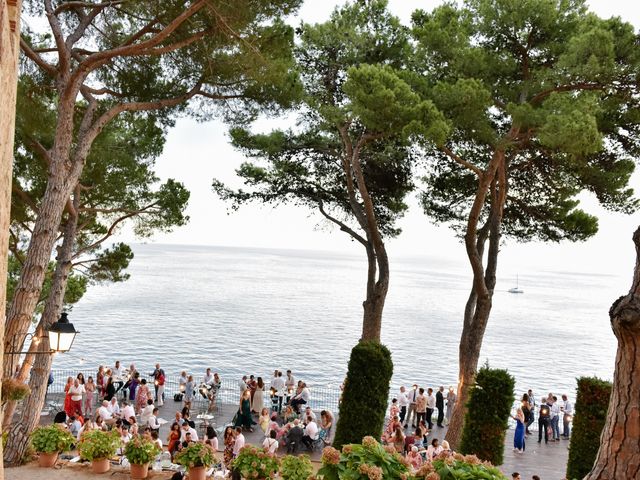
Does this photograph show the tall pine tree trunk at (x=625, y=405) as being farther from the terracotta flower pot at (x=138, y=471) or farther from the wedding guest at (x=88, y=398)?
the wedding guest at (x=88, y=398)

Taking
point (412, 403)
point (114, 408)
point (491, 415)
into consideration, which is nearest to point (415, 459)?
point (491, 415)

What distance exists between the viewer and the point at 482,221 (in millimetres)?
17125

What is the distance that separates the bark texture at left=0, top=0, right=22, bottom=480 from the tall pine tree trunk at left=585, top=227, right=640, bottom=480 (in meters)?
4.49

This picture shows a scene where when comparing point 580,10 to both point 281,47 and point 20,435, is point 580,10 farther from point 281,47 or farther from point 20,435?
point 20,435

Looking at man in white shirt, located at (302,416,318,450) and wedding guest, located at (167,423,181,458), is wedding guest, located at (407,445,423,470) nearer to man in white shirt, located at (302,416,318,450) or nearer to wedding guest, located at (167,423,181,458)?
man in white shirt, located at (302,416,318,450)

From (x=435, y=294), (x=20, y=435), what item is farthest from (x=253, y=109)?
(x=435, y=294)

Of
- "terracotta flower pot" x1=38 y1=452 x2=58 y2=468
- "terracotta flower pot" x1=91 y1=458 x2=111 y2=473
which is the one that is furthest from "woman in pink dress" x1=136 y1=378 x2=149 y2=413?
"terracotta flower pot" x1=91 y1=458 x2=111 y2=473

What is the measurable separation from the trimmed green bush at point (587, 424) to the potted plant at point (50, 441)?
30.2ft

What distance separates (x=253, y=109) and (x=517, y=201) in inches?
322

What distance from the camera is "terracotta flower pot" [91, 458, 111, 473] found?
8.84m

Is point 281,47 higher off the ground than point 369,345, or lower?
higher

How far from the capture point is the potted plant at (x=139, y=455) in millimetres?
8570

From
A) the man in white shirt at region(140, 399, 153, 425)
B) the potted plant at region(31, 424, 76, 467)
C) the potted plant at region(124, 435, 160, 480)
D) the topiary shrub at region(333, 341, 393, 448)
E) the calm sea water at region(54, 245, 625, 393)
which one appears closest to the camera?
the potted plant at region(124, 435, 160, 480)

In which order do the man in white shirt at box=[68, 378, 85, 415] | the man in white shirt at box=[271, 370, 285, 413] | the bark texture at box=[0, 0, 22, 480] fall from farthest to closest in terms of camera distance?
1. the man in white shirt at box=[271, 370, 285, 413]
2. the man in white shirt at box=[68, 378, 85, 415]
3. the bark texture at box=[0, 0, 22, 480]
